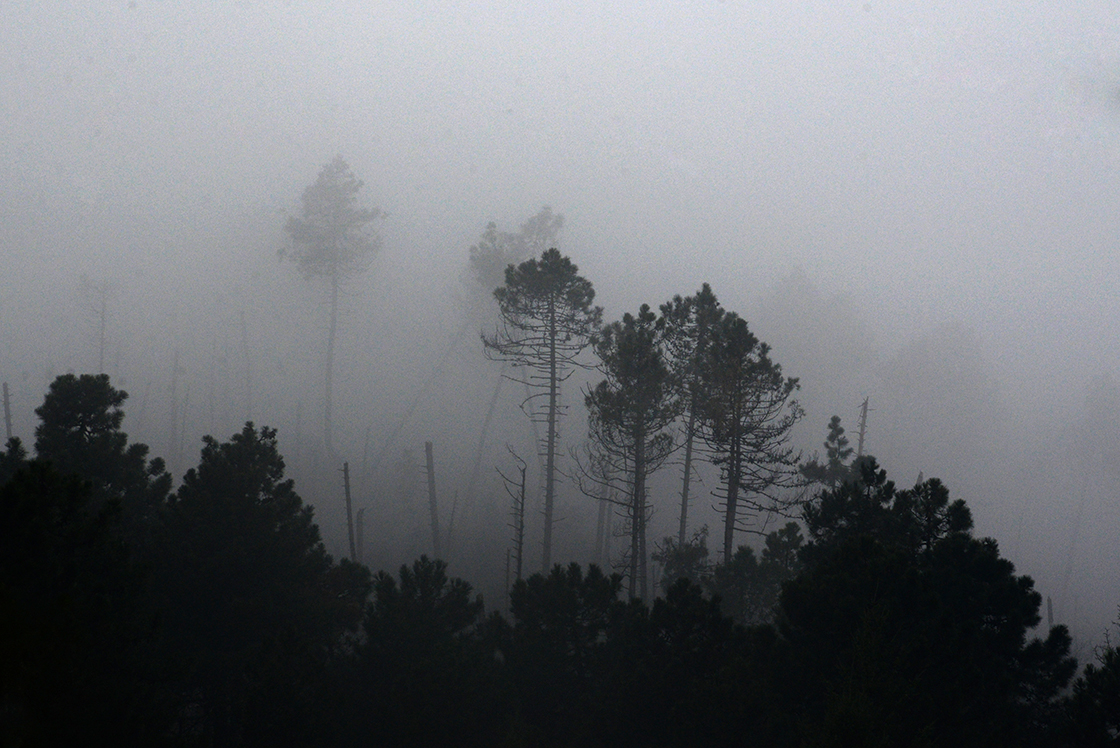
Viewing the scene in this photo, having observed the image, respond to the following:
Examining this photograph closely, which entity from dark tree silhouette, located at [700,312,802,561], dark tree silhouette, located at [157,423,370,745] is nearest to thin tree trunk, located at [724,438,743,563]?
dark tree silhouette, located at [700,312,802,561]

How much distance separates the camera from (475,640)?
1560 cm

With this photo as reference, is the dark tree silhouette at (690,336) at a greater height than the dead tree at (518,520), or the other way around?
the dark tree silhouette at (690,336)

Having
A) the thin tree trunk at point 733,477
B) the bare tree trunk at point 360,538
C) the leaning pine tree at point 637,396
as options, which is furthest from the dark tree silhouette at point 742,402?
the bare tree trunk at point 360,538

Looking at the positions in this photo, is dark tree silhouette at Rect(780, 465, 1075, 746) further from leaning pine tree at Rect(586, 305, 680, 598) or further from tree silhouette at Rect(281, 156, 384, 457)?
tree silhouette at Rect(281, 156, 384, 457)

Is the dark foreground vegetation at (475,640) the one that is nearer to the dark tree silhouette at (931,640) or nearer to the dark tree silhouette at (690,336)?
the dark tree silhouette at (931,640)

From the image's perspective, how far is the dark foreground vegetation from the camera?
30.9ft

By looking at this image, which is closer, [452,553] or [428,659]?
[428,659]

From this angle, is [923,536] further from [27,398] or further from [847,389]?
[27,398]

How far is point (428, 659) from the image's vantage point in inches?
523

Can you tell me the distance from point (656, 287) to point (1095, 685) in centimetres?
8652

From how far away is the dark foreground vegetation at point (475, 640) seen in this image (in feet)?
30.9

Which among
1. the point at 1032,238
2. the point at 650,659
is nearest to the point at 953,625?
Answer: the point at 650,659

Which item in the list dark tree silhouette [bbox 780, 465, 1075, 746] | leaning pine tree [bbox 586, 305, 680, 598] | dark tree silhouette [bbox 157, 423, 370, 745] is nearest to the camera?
dark tree silhouette [bbox 780, 465, 1075, 746]

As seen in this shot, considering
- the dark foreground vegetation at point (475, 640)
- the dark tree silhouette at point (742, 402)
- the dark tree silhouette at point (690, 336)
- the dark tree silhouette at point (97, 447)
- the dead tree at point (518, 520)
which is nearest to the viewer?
the dark foreground vegetation at point (475, 640)
